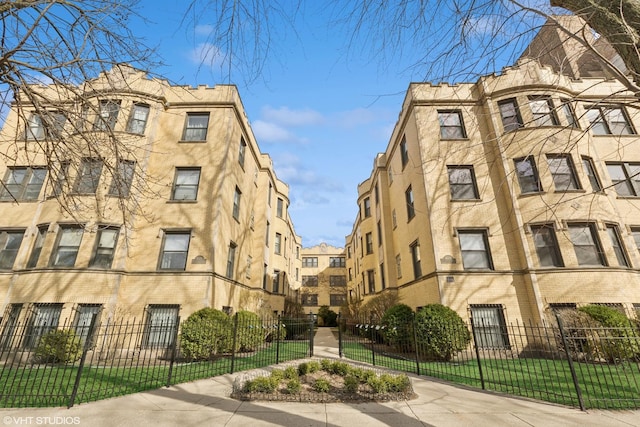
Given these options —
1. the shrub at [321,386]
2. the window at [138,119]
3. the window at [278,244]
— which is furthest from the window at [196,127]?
the shrub at [321,386]

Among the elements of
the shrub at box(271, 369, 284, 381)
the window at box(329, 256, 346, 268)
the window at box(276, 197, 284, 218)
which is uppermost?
the window at box(276, 197, 284, 218)

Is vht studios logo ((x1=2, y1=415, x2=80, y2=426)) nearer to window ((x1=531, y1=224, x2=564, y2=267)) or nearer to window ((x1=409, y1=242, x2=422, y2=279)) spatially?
window ((x1=409, y1=242, x2=422, y2=279))

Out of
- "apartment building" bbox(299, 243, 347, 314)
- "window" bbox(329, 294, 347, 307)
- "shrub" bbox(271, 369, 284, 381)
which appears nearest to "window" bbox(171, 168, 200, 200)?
"shrub" bbox(271, 369, 284, 381)

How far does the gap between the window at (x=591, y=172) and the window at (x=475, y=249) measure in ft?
19.1

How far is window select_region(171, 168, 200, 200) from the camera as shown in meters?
14.6

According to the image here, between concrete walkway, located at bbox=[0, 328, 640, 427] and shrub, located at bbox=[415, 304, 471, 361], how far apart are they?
4.20m

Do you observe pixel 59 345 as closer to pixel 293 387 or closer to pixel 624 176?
pixel 293 387

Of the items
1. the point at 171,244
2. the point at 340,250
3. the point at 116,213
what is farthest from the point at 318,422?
the point at 340,250

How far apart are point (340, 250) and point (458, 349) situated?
38767 millimetres

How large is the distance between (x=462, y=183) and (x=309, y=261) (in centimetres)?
3629

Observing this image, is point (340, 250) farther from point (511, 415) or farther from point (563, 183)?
point (511, 415)

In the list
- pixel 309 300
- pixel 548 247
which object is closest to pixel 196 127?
pixel 548 247

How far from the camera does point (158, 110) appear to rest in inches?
612

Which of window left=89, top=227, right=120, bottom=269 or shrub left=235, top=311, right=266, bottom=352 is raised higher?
window left=89, top=227, right=120, bottom=269
